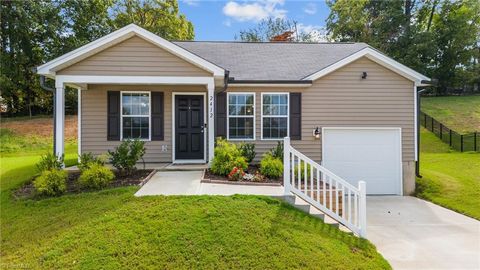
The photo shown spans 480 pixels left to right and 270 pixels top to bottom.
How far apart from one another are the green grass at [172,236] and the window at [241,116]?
3.82 meters

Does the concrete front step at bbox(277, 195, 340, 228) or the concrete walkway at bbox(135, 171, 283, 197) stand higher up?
the concrete walkway at bbox(135, 171, 283, 197)

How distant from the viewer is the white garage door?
918 centimetres

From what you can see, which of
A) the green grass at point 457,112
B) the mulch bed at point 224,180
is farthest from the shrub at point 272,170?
the green grass at point 457,112

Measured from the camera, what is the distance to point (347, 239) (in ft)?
15.7

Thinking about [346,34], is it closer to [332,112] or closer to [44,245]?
[332,112]

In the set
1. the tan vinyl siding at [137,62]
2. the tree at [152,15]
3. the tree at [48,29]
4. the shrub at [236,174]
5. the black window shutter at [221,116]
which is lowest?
the shrub at [236,174]

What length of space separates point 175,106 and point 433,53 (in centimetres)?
2709

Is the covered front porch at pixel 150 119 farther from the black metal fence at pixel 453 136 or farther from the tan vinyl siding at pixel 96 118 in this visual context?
the black metal fence at pixel 453 136

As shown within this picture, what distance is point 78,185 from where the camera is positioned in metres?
6.31

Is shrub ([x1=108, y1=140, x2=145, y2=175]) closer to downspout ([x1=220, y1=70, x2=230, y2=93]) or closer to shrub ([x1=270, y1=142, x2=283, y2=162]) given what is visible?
downspout ([x1=220, y1=70, x2=230, y2=93])

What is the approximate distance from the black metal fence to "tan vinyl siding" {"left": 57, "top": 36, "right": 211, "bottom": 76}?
565 inches

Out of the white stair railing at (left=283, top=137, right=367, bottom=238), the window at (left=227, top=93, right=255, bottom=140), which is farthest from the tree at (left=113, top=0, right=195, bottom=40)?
the white stair railing at (left=283, top=137, right=367, bottom=238)

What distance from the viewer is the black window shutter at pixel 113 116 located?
29.2ft

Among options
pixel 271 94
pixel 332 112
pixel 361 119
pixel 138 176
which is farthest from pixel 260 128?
pixel 138 176
